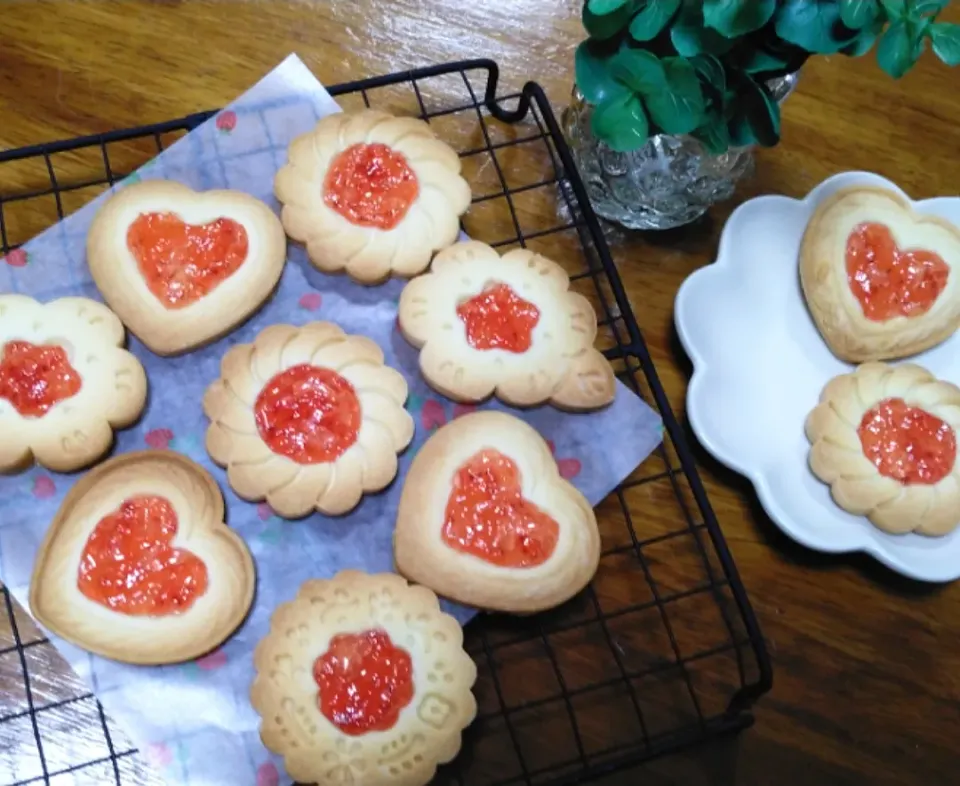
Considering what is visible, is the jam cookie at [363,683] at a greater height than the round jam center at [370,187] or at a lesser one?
lesser

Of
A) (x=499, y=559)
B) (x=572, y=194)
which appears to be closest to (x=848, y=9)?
(x=572, y=194)

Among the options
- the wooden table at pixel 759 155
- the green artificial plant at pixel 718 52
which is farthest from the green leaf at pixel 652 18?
the wooden table at pixel 759 155

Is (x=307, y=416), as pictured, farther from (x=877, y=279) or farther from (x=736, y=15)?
(x=877, y=279)

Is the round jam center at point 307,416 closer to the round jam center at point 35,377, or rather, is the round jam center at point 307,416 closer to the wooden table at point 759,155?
the round jam center at point 35,377

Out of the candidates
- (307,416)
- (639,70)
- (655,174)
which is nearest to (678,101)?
(639,70)

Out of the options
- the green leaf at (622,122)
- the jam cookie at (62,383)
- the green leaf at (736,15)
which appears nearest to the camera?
the green leaf at (736,15)
